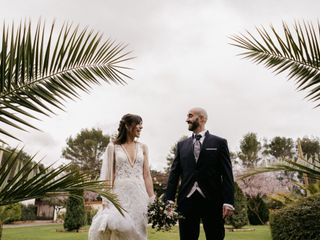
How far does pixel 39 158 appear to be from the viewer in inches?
70.3

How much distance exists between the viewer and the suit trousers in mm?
3500

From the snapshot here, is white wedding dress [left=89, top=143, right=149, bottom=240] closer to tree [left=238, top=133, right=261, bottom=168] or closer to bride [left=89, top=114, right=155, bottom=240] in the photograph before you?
bride [left=89, top=114, right=155, bottom=240]

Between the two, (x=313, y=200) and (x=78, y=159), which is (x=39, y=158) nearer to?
(x=313, y=200)

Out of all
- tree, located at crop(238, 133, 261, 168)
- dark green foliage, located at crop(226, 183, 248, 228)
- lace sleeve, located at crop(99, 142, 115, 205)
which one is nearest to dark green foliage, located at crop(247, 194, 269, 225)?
dark green foliage, located at crop(226, 183, 248, 228)

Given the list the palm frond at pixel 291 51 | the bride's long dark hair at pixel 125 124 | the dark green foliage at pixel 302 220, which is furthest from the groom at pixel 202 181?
the dark green foliage at pixel 302 220

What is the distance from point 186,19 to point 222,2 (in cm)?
51

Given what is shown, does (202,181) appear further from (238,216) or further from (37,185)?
(238,216)

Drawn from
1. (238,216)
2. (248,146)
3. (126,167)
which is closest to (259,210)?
(238,216)

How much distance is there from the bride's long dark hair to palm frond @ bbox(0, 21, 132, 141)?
5.47 ft

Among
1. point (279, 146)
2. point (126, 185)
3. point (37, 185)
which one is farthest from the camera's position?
point (279, 146)

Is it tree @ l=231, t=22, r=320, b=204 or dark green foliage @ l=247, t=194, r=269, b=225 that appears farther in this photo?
dark green foliage @ l=247, t=194, r=269, b=225

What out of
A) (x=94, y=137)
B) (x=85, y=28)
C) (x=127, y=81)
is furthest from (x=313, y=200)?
(x=94, y=137)

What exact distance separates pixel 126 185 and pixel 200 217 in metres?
0.82

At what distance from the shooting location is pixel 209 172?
144 inches
